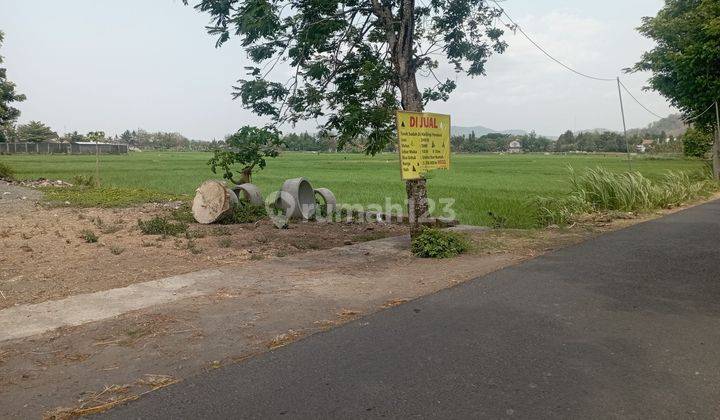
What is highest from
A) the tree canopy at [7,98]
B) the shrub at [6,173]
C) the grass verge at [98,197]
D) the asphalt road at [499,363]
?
the tree canopy at [7,98]

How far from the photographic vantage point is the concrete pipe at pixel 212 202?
10.3 meters

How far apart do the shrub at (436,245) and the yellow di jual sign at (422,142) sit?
879 millimetres

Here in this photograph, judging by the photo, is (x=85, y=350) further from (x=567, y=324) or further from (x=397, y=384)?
(x=567, y=324)

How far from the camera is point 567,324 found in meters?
4.10

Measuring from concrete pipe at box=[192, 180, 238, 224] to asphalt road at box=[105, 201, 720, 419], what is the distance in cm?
642

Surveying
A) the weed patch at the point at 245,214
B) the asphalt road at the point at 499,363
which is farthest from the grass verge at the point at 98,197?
the asphalt road at the point at 499,363

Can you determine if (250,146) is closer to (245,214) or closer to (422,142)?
(422,142)

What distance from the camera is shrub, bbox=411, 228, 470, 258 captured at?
7.21m

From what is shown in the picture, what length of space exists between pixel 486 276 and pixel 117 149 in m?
88.4

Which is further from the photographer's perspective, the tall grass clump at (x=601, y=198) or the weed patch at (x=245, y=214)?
the tall grass clump at (x=601, y=198)

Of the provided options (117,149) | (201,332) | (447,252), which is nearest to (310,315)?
(201,332)

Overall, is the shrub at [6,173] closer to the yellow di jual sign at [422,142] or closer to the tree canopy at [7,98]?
the tree canopy at [7,98]

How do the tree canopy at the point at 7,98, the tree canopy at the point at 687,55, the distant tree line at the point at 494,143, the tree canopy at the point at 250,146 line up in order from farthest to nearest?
the distant tree line at the point at 494,143, the tree canopy at the point at 7,98, the tree canopy at the point at 687,55, the tree canopy at the point at 250,146

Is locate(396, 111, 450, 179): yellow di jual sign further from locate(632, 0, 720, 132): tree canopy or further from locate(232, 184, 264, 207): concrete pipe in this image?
locate(632, 0, 720, 132): tree canopy
